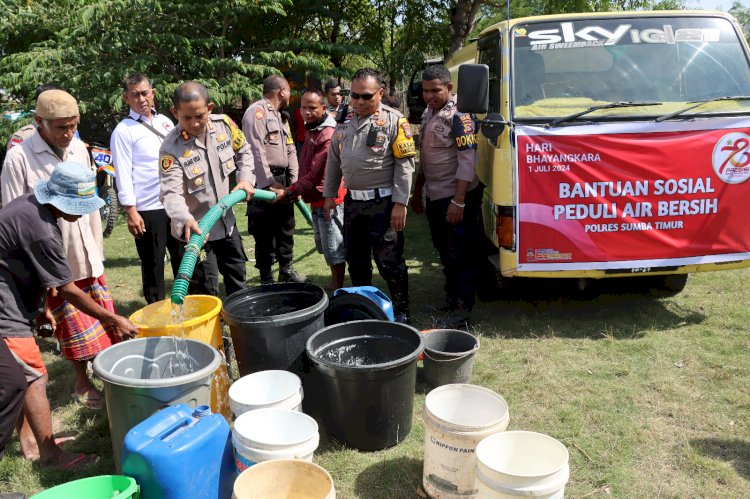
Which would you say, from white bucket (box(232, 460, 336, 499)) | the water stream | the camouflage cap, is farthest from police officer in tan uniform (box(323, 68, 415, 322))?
white bucket (box(232, 460, 336, 499))

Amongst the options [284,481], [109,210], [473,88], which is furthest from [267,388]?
[109,210]

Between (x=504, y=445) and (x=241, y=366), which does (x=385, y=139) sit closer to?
(x=241, y=366)

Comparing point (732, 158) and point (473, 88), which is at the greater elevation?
point (473, 88)

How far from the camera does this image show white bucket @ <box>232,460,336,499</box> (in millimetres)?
2430

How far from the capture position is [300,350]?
338 cm

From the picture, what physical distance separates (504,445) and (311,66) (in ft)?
28.7

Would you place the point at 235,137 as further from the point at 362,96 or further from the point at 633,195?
the point at 633,195

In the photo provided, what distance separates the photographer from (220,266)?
4.38 meters

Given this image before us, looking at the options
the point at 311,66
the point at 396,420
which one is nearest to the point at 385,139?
the point at 396,420

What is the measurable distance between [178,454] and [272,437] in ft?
1.82

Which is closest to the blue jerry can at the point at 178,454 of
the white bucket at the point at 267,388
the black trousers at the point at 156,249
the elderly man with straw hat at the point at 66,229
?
the white bucket at the point at 267,388

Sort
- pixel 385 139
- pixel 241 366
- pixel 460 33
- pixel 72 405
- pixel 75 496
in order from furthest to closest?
pixel 460 33
pixel 385 139
pixel 72 405
pixel 241 366
pixel 75 496

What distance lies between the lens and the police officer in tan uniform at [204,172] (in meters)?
3.77

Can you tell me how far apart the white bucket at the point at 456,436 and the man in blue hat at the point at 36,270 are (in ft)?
5.59
